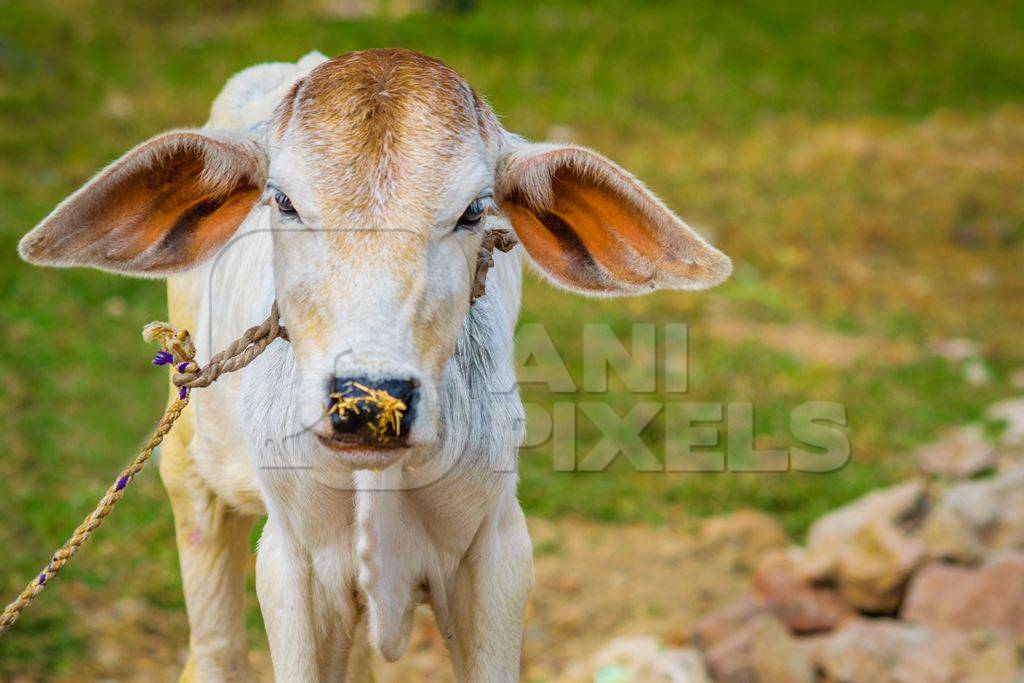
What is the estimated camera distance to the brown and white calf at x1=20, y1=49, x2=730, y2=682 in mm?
2289

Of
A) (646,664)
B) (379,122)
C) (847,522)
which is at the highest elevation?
(379,122)

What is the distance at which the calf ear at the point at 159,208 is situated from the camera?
2475mm

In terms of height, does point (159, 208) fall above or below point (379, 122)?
below

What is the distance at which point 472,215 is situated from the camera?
2.45 meters

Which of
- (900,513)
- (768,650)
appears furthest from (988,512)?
(768,650)

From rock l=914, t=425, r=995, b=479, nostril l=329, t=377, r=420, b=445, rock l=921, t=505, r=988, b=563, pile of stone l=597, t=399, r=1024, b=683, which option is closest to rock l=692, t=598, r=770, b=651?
pile of stone l=597, t=399, r=1024, b=683

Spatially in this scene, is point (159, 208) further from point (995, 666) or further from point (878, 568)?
point (878, 568)

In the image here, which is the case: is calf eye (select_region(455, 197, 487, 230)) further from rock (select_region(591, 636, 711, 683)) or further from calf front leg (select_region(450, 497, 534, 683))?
rock (select_region(591, 636, 711, 683))

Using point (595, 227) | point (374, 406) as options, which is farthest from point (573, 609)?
point (374, 406)

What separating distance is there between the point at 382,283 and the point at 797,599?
2.79 m

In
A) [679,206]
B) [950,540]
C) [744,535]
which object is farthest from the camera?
[679,206]

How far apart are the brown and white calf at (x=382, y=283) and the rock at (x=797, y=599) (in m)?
1.95

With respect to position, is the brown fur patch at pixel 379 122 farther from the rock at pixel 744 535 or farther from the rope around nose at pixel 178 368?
the rock at pixel 744 535

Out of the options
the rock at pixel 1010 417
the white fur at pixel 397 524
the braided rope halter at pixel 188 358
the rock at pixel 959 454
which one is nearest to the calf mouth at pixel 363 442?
the white fur at pixel 397 524
